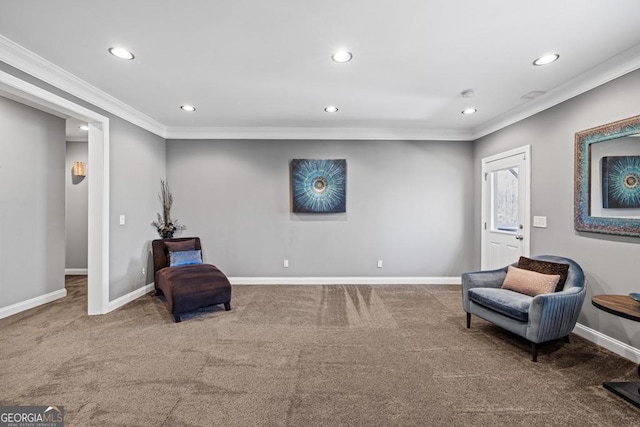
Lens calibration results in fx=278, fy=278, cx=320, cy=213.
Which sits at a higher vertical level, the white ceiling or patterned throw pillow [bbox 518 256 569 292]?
the white ceiling

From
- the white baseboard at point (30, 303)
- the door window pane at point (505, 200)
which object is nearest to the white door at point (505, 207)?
the door window pane at point (505, 200)

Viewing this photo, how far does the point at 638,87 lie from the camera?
2355 mm

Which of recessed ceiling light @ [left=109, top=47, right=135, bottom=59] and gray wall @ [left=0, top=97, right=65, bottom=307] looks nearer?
recessed ceiling light @ [left=109, top=47, right=135, bottom=59]

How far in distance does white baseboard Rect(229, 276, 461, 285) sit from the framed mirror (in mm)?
2272

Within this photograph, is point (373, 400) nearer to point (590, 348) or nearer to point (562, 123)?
point (590, 348)

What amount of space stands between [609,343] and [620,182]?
1.48 m

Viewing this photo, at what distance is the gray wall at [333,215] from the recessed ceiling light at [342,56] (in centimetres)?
227

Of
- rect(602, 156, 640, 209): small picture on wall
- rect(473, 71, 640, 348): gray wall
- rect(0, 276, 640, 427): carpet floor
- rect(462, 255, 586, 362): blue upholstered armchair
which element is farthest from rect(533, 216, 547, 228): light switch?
rect(0, 276, 640, 427): carpet floor

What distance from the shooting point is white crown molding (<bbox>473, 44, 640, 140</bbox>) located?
2.38 meters

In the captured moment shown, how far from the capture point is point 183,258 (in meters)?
3.88

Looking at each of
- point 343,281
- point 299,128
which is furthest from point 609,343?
point 299,128

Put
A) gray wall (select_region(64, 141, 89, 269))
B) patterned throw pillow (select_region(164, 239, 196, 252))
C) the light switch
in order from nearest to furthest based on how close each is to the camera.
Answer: the light switch < patterned throw pillow (select_region(164, 239, 196, 252)) < gray wall (select_region(64, 141, 89, 269))

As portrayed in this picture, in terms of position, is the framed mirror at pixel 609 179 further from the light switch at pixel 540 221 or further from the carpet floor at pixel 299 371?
the carpet floor at pixel 299 371

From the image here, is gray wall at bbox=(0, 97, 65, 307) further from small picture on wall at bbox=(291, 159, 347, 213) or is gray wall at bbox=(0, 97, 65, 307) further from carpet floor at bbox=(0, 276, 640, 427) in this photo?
small picture on wall at bbox=(291, 159, 347, 213)
